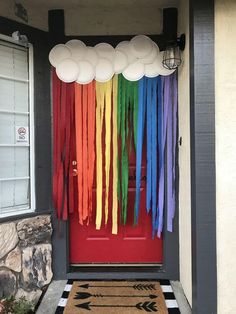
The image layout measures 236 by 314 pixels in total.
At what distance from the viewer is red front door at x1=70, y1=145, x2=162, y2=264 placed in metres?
3.44

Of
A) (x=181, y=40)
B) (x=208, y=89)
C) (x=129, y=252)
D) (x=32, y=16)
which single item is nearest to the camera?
(x=208, y=89)

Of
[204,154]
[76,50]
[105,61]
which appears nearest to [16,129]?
[76,50]

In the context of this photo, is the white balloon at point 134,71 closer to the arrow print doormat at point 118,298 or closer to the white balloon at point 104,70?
the white balloon at point 104,70

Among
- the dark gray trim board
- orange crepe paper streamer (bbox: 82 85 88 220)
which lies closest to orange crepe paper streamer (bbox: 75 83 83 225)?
orange crepe paper streamer (bbox: 82 85 88 220)

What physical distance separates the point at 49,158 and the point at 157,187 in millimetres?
1062

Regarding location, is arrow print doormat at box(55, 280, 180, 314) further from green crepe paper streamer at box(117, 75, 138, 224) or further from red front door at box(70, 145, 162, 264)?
green crepe paper streamer at box(117, 75, 138, 224)

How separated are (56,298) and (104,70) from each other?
6.82 ft

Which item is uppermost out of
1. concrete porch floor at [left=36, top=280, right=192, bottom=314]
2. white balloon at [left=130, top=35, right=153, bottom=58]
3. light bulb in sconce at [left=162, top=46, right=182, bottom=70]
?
white balloon at [left=130, top=35, right=153, bottom=58]

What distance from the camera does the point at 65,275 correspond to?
331 centimetres

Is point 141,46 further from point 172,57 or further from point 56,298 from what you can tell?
point 56,298

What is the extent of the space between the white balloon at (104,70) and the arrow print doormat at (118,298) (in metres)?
1.92

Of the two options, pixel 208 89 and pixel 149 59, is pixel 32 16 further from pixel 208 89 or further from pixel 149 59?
pixel 208 89

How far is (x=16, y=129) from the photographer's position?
312 centimetres

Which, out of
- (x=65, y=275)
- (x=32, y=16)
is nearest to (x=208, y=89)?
(x=32, y=16)
